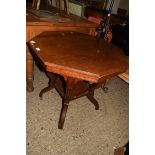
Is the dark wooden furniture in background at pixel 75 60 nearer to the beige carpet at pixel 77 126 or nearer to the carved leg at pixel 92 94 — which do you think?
the carved leg at pixel 92 94

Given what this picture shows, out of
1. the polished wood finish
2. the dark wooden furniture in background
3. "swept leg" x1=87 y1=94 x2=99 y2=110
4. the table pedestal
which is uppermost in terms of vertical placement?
the polished wood finish

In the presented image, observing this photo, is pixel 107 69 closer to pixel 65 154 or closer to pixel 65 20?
pixel 65 154

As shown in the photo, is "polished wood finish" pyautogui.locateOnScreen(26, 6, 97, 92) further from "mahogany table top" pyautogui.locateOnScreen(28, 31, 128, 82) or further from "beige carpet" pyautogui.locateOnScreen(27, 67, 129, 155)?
"beige carpet" pyautogui.locateOnScreen(27, 67, 129, 155)

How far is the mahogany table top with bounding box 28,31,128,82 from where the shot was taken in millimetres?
1578

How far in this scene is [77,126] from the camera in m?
2.08

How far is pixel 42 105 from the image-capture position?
7.52ft

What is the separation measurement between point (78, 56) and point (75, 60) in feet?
0.35

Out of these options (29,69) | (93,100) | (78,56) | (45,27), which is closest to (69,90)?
(78,56)

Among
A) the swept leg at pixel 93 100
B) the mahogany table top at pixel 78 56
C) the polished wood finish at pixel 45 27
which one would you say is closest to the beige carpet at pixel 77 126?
the swept leg at pixel 93 100

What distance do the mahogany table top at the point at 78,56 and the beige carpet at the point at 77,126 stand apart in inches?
25.9

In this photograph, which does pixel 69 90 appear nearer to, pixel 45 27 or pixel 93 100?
pixel 93 100

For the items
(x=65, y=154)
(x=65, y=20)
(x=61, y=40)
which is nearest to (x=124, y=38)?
(x=65, y=20)

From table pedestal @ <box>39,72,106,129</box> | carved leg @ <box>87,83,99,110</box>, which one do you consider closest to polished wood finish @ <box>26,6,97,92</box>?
table pedestal @ <box>39,72,106,129</box>

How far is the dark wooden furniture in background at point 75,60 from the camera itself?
158 cm
